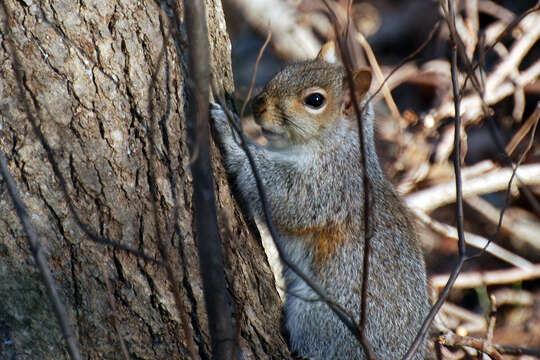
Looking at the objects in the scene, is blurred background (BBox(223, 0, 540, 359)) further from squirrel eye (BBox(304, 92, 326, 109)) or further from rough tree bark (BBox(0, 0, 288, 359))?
rough tree bark (BBox(0, 0, 288, 359))

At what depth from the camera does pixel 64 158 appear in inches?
62.2

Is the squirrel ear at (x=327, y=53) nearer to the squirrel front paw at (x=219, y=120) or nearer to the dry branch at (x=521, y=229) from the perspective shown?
the squirrel front paw at (x=219, y=120)

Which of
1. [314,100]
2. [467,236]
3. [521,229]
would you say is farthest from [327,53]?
[521,229]

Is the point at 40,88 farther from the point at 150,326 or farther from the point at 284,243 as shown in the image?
the point at 284,243

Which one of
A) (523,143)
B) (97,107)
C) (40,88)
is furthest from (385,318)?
(523,143)

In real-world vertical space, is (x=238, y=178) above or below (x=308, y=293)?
above

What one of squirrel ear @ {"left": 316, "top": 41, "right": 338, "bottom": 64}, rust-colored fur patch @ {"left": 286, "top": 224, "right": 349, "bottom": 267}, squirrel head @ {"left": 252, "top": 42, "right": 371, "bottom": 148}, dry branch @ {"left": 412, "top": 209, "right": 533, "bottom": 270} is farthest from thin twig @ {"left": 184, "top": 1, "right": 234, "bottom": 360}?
dry branch @ {"left": 412, "top": 209, "right": 533, "bottom": 270}

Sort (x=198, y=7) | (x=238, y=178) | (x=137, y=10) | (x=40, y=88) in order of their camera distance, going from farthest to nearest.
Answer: (x=238, y=178), (x=137, y=10), (x=40, y=88), (x=198, y=7)

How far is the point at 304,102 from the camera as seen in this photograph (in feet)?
7.60

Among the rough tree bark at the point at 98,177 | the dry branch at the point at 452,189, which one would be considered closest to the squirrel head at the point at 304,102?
the rough tree bark at the point at 98,177

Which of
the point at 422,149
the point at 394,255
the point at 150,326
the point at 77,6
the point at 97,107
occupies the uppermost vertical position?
the point at 422,149

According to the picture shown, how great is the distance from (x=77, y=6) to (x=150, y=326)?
35.0 inches

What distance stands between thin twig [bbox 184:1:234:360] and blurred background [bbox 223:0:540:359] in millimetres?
1758

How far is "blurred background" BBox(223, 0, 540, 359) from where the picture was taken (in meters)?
3.50
